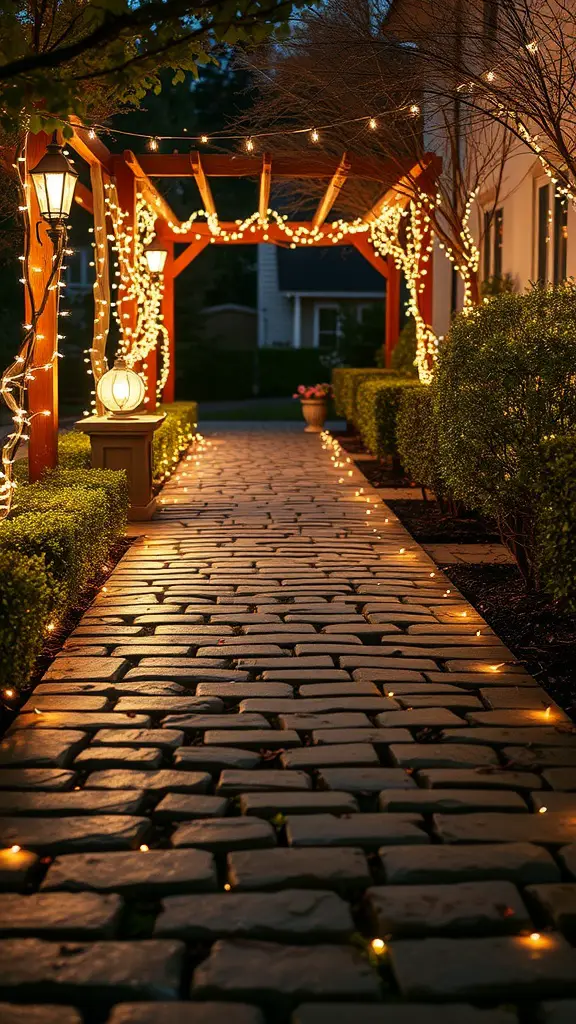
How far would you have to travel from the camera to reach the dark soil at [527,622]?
212 inches

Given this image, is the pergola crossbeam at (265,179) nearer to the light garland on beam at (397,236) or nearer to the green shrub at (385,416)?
the light garland on beam at (397,236)

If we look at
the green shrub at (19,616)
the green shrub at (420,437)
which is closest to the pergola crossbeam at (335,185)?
the green shrub at (420,437)

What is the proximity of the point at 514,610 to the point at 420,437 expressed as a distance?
3976mm

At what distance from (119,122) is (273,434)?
13704 millimetres

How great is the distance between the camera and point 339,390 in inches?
850

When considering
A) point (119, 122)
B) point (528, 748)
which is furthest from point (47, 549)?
point (119, 122)

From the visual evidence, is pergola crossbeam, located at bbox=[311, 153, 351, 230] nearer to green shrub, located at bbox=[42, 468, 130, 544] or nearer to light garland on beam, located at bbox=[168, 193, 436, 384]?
light garland on beam, located at bbox=[168, 193, 436, 384]

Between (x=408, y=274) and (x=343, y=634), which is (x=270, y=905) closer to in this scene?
(x=343, y=634)

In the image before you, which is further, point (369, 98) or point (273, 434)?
point (273, 434)

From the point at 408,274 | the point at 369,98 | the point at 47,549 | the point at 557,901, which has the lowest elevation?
the point at 557,901

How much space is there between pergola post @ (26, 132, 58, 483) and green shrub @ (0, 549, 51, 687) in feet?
12.0

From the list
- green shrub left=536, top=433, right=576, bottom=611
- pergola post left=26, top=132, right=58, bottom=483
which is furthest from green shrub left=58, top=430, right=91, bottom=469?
green shrub left=536, top=433, right=576, bottom=611

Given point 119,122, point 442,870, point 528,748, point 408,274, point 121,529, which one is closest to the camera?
point 442,870

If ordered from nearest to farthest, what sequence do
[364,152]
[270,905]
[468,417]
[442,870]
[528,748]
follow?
[270,905] → [442,870] → [528,748] → [468,417] → [364,152]
